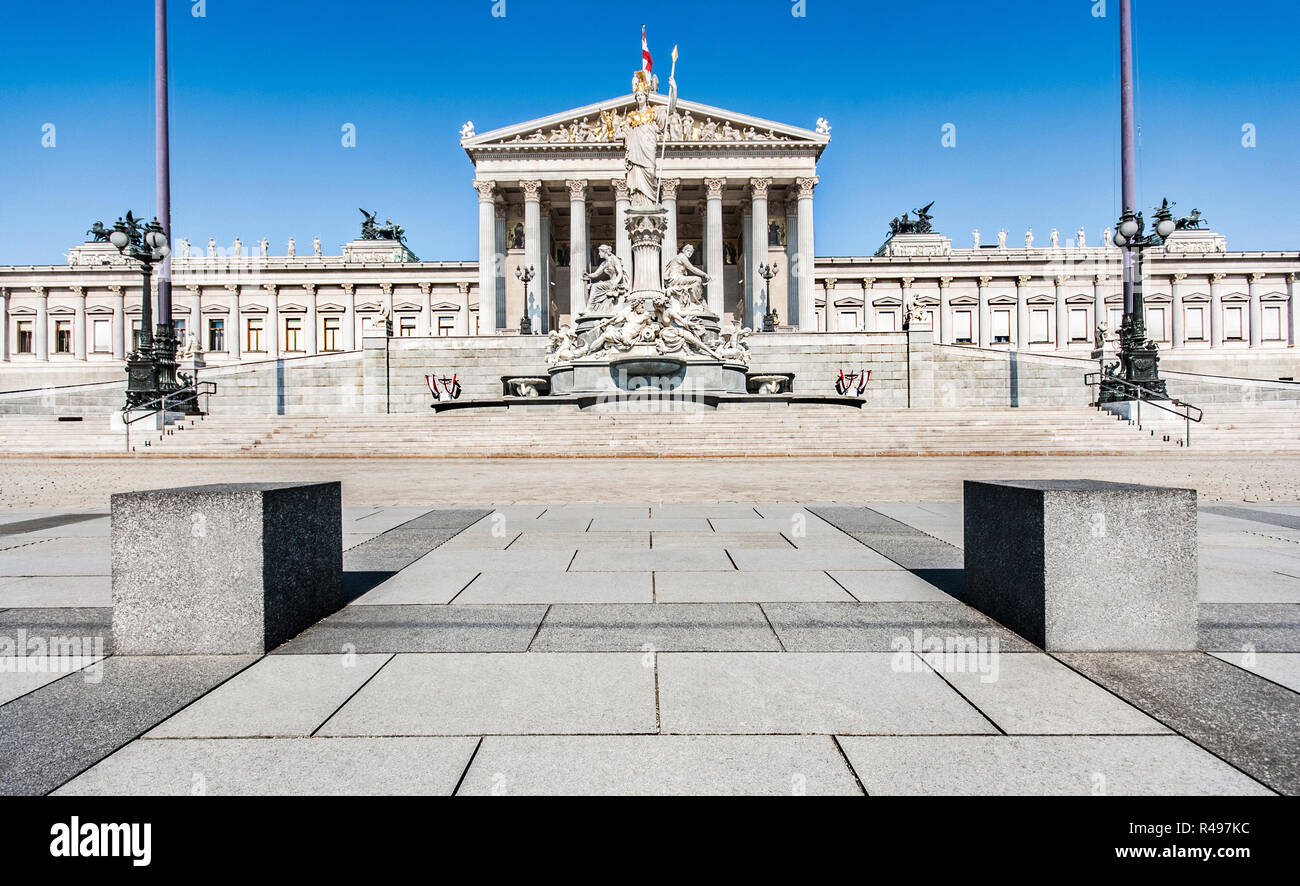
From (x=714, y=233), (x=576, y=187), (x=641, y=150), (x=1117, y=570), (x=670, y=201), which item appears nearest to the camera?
(x=1117, y=570)

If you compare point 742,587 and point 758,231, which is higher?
point 758,231

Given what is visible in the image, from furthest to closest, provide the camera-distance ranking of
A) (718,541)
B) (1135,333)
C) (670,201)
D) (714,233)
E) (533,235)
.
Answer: (533,235) → (714,233) → (670,201) → (1135,333) → (718,541)

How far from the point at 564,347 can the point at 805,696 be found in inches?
1185

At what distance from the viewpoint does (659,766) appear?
2.46 m

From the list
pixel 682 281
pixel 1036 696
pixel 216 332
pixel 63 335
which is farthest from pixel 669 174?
pixel 63 335

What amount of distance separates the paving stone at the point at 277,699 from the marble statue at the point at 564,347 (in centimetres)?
2794

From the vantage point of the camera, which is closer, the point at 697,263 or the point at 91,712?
the point at 91,712

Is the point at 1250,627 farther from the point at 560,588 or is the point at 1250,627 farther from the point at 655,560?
the point at 560,588

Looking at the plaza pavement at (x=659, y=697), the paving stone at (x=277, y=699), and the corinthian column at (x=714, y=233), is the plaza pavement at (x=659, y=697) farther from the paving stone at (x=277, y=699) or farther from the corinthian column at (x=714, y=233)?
the corinthian column at (x=714, y=233)

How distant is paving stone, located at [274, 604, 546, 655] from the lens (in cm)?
391

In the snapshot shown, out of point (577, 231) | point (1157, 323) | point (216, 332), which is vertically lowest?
point (1157, 323)

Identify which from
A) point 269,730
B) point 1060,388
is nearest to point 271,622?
point 269,730

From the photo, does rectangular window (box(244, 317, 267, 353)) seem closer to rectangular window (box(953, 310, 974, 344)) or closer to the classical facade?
the classical facade
